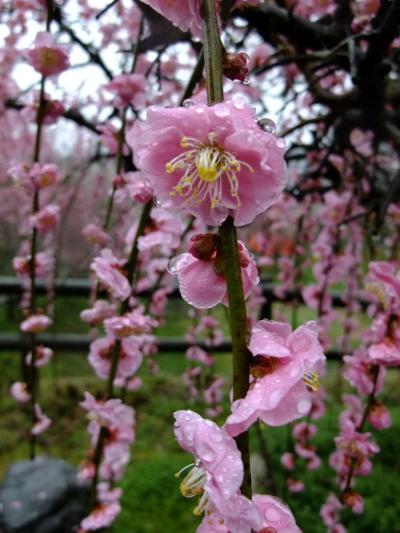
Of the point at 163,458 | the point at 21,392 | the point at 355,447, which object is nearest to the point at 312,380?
the point at 355,447

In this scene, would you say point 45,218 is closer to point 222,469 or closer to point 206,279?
point 206,279

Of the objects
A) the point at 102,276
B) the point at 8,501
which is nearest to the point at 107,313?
the point at 102,276

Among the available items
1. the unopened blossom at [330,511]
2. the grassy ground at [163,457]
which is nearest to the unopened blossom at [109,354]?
the grassy ground at [163,457]

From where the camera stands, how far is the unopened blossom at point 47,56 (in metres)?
1.13

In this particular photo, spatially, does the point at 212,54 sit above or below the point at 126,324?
above

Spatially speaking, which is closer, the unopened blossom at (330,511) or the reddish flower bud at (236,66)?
the reddish flower bud at (236,66)

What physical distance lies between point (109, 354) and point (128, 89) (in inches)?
23.5

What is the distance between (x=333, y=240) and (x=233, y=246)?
174 centimetres

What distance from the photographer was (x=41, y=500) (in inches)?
85.9

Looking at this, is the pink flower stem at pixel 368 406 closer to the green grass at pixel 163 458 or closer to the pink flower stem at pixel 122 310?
the pink flower stem at pixel 122 310

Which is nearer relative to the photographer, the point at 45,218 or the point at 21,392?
the point at 45,218

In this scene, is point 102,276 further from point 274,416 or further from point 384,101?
point 384,101

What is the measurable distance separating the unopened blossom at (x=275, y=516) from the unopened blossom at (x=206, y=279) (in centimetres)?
19

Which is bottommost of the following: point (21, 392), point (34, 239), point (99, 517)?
point (99, 517)
